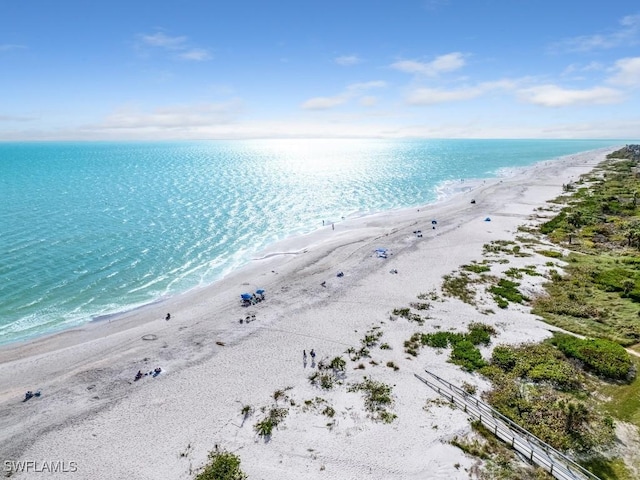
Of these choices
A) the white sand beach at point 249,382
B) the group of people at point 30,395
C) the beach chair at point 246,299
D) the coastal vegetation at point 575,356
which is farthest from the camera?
the beach chair at point 246,299

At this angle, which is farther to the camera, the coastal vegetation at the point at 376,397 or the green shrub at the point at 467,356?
the green shrub at the point at 467,356

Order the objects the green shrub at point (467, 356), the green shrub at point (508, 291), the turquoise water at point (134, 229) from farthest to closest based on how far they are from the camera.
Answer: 1. the turquoise water at point (134, 229)
2. the green shrub at point (508, 291)
3. the green shrub at point (467, 356)

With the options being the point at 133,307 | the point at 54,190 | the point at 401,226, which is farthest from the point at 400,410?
the point at 54,190

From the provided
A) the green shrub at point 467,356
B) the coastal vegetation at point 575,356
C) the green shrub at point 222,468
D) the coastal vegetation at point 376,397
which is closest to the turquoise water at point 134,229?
the green shrub at point 222,468

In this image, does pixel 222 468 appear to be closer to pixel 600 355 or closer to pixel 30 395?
pixel 30 395

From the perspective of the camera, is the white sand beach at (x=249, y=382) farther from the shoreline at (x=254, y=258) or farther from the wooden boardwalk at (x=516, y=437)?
the wooden boardwalk at (x=516, y=437)

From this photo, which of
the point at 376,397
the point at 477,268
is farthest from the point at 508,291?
the point at 376,397

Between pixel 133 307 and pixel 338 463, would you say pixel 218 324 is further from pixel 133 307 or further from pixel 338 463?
pixel 338 463

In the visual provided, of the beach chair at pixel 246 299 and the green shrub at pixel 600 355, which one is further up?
the green shrub at pixel 600 355
